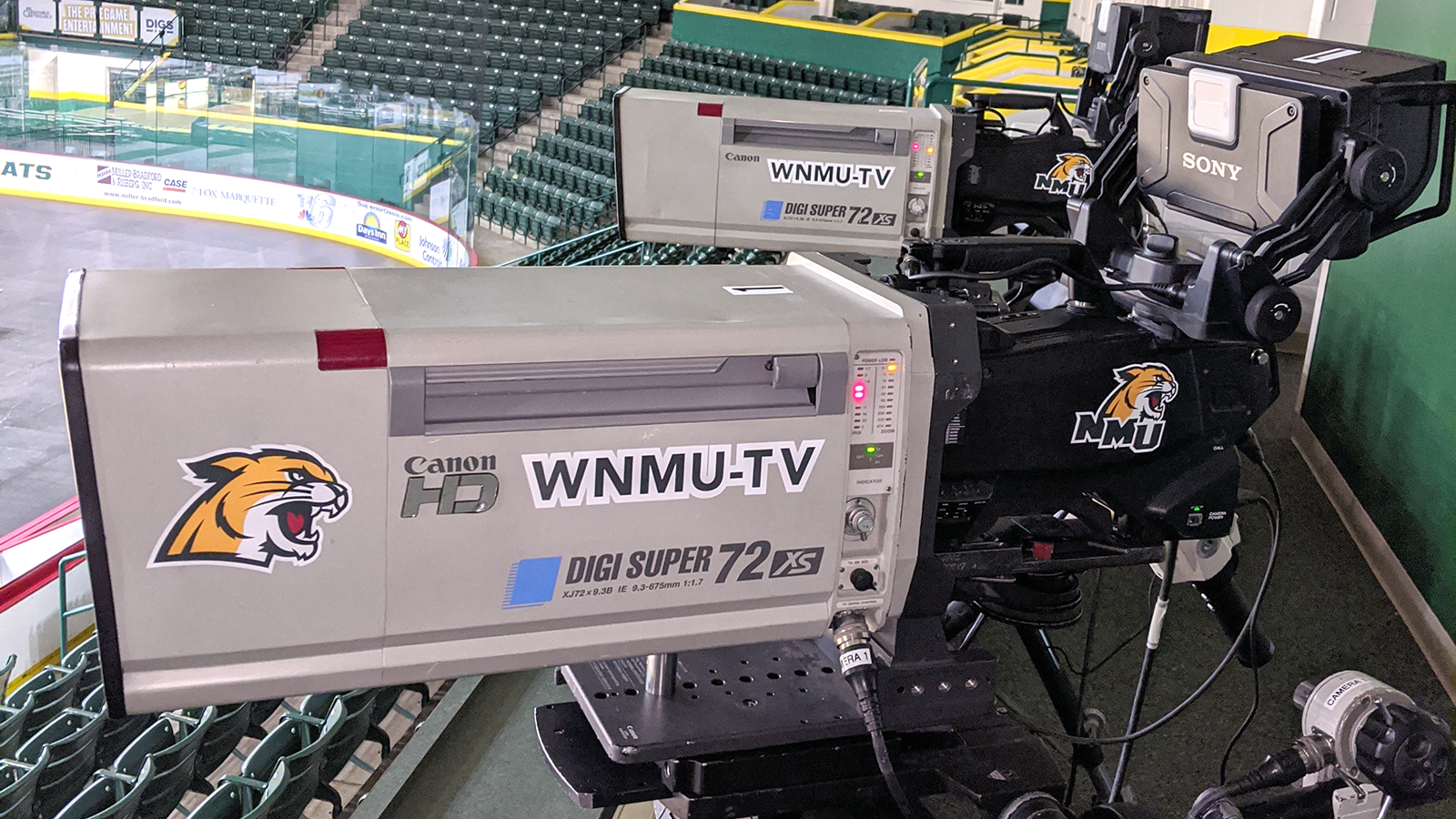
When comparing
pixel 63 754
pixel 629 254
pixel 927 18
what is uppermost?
pixel 927 18

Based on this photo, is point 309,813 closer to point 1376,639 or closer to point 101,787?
point 101,787

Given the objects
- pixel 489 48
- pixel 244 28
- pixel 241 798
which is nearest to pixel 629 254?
pixel 241 798

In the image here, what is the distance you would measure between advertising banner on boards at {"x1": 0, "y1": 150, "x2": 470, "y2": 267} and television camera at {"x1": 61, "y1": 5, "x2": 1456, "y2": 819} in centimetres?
1187

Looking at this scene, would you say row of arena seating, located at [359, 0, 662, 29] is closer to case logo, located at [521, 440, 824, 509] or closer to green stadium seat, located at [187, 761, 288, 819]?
green stadium seat, located at [187, 761, 288, 819]

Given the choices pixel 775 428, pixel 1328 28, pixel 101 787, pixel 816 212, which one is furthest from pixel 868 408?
pixel 1328 28

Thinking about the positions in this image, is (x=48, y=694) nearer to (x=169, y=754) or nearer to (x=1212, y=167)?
(x=169, y=754)

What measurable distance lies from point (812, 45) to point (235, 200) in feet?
27.4

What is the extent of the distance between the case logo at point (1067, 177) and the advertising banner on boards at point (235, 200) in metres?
8.86

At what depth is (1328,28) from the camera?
A: 31.7ft

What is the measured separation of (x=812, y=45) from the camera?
57.9 feet

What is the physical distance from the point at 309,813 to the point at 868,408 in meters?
3.77

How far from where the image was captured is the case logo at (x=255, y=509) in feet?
4.55

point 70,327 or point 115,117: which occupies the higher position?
point 70,327

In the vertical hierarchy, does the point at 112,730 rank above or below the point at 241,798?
below
